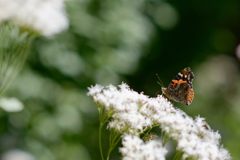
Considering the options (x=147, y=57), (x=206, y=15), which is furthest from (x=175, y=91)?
(x=206, y=15)

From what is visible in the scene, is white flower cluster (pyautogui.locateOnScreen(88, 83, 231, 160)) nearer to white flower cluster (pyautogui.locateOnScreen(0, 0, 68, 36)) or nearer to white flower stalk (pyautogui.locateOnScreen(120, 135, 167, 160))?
white flower stalk (pyautogui.locateOnScreen(120, 135, 167, 160))

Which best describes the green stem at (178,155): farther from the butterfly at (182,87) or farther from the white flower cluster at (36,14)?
the white flower cluster at (36,14)

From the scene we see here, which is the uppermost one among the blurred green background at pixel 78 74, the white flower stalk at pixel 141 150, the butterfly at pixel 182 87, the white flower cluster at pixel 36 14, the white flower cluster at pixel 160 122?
the blurred green background at pixel 78 74

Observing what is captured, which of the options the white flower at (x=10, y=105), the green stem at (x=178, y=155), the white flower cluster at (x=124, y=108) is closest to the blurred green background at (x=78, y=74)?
the white flower at (x=10, y=105)

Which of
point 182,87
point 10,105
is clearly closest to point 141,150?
point 182,87

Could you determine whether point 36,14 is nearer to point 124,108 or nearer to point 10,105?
point 10,105

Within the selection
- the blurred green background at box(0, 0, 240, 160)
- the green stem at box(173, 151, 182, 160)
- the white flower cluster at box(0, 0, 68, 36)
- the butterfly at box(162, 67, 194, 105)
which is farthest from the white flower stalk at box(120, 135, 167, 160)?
the blurred green background at box(0, 0, 240, 160)
